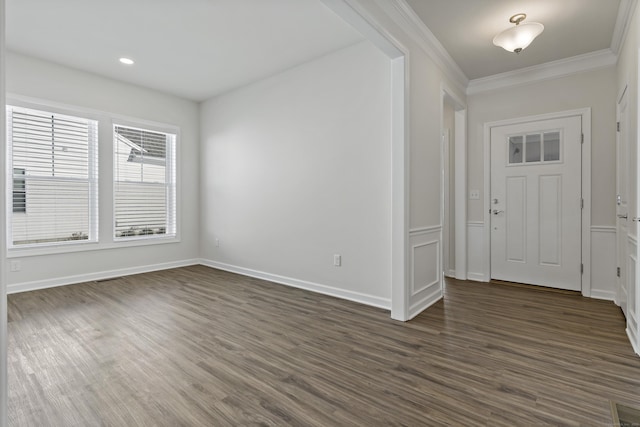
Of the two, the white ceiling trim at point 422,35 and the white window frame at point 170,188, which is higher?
the white ceiling trim at point 422,35

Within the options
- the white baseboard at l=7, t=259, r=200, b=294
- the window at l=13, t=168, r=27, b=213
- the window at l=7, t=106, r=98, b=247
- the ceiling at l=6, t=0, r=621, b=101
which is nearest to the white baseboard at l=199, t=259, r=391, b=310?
the white baseboard at l=7, t=259, r=200, b=294

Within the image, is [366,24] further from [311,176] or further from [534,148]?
[534,148]

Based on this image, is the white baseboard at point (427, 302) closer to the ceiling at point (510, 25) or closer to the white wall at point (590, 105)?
the white wall at point (590, 105)

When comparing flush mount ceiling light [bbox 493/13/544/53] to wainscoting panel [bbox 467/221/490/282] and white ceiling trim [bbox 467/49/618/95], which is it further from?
wainscoting panel [bbox 467/221/490/282]

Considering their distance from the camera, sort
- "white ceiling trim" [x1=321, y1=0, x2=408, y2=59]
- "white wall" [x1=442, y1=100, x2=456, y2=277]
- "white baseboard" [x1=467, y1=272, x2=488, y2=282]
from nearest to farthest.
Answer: "white ceiling trim" [x1=321, y1=0, x2=408, y2=59], "white baseboard" [x1=467, y1=272, x2=488, y2=282], "white wall" [x1=442, y1=100, x2=456, y2=277]

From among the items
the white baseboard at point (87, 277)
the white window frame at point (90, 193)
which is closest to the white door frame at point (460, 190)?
the white baseboard at point (87, 277)

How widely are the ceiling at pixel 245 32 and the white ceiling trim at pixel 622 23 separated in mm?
51

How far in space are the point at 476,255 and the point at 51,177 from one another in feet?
18.9

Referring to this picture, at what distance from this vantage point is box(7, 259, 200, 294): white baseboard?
12.7ft

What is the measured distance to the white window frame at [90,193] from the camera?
3.79 meters

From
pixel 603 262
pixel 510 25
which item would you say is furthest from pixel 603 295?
pixel 510 25

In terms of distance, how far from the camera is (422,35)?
10.2 ft

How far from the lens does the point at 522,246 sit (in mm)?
4156

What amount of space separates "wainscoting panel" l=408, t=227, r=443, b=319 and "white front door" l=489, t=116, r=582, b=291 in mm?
1273
